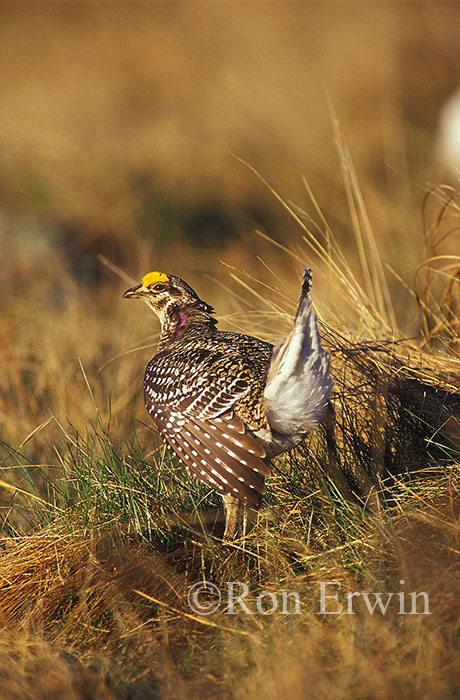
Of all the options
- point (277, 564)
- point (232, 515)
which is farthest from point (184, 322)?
→ point (277, 564)

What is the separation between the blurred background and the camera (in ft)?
17.1

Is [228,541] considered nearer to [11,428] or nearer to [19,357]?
[11,428]

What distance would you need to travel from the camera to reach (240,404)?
2.98 metres

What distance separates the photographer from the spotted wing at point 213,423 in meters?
2.88

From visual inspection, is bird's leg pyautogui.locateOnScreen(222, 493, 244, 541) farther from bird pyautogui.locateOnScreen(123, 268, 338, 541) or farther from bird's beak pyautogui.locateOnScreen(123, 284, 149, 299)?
bird's beak pyautogui.locateOnScreen(123, 284, 149, 299)

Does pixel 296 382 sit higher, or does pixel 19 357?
pixel 296 382

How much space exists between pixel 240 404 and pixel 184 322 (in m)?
0.95

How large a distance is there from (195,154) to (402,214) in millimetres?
3932

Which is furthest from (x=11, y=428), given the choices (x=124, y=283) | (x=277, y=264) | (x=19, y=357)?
(x=277, y=264)

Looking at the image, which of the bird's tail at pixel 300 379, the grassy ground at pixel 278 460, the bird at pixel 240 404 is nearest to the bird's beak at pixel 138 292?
the grassy ground at pixel 278 460

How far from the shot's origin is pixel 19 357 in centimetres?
516

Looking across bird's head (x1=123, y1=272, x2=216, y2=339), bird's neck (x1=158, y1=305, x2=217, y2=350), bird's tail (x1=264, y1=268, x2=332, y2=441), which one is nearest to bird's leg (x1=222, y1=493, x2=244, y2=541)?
bird's tail (x1=264, y1=268, x2=332, y2=441)

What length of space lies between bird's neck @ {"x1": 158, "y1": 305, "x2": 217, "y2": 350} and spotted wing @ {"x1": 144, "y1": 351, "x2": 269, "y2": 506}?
488mm

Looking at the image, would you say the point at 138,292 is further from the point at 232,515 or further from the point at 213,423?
the point at 232,515
